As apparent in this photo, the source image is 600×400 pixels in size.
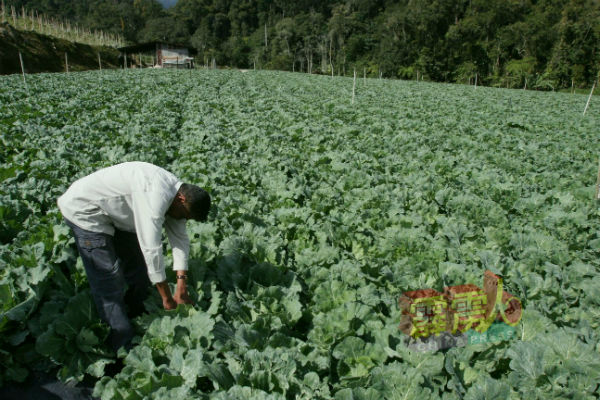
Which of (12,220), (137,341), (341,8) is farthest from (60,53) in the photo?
(341,8)

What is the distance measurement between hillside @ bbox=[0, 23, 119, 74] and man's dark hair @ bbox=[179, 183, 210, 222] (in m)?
35.9

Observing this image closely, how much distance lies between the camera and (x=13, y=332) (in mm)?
3064

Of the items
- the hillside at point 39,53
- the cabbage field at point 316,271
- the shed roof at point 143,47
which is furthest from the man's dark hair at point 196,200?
the shed roof at point 143,47

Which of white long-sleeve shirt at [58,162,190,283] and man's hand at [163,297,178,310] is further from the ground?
white long-sleeve shirt at [58,162,190,283]

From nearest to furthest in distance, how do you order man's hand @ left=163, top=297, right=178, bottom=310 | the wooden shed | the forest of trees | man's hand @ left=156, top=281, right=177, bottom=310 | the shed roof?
man's hand @ left=156, top=281, right=177, bottom=310
man's hand @ left=163, top=297, right=178, bottom=310
the forest of trees
the wooden shed
the shed roof

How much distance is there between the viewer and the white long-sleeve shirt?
2547 millimetres

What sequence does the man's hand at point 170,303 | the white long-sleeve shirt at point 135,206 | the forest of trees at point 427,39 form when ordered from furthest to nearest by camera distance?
the forest of trees at point 427,39 → the man's hand at point 170,303 → the white long-sleeve shirt at point 135,206

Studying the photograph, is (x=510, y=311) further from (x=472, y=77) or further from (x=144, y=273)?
(x=472, y=77)

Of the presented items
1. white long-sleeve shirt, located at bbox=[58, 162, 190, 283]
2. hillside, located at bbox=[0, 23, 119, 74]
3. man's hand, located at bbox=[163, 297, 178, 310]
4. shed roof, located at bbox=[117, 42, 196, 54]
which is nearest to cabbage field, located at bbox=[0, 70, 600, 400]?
man's hand, located at bbox=[163, 297, 178, 310]

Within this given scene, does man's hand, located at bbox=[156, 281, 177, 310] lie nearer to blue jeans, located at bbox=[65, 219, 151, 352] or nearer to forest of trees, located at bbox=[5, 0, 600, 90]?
blue jeans, located at bbox=[65, 219, 151, 352]

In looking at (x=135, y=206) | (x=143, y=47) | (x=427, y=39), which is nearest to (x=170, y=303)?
(x=135, y=206)

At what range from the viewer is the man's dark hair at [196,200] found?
2.63m

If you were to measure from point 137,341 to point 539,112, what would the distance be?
783 inches

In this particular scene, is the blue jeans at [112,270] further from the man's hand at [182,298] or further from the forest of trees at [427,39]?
the forest of trees at [427,39]
